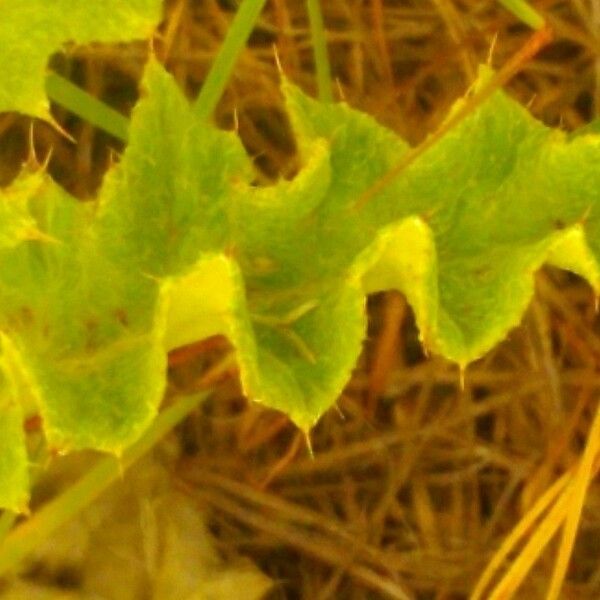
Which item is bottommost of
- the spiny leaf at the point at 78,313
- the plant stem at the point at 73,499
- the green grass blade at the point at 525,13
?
the plant stem at the point at 73,499

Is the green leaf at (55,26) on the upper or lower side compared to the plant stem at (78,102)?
upper

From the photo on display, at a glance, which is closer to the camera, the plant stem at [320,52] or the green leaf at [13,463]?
the green leaf at [13,463]

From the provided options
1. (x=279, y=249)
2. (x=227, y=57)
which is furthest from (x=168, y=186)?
(x=227, y=57)

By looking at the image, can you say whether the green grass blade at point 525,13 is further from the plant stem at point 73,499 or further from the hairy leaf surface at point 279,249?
the plant stem at point 73,499

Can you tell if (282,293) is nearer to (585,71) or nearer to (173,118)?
(173,118)

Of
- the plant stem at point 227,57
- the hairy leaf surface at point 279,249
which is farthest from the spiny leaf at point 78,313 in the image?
the plant stem at point 227,57
